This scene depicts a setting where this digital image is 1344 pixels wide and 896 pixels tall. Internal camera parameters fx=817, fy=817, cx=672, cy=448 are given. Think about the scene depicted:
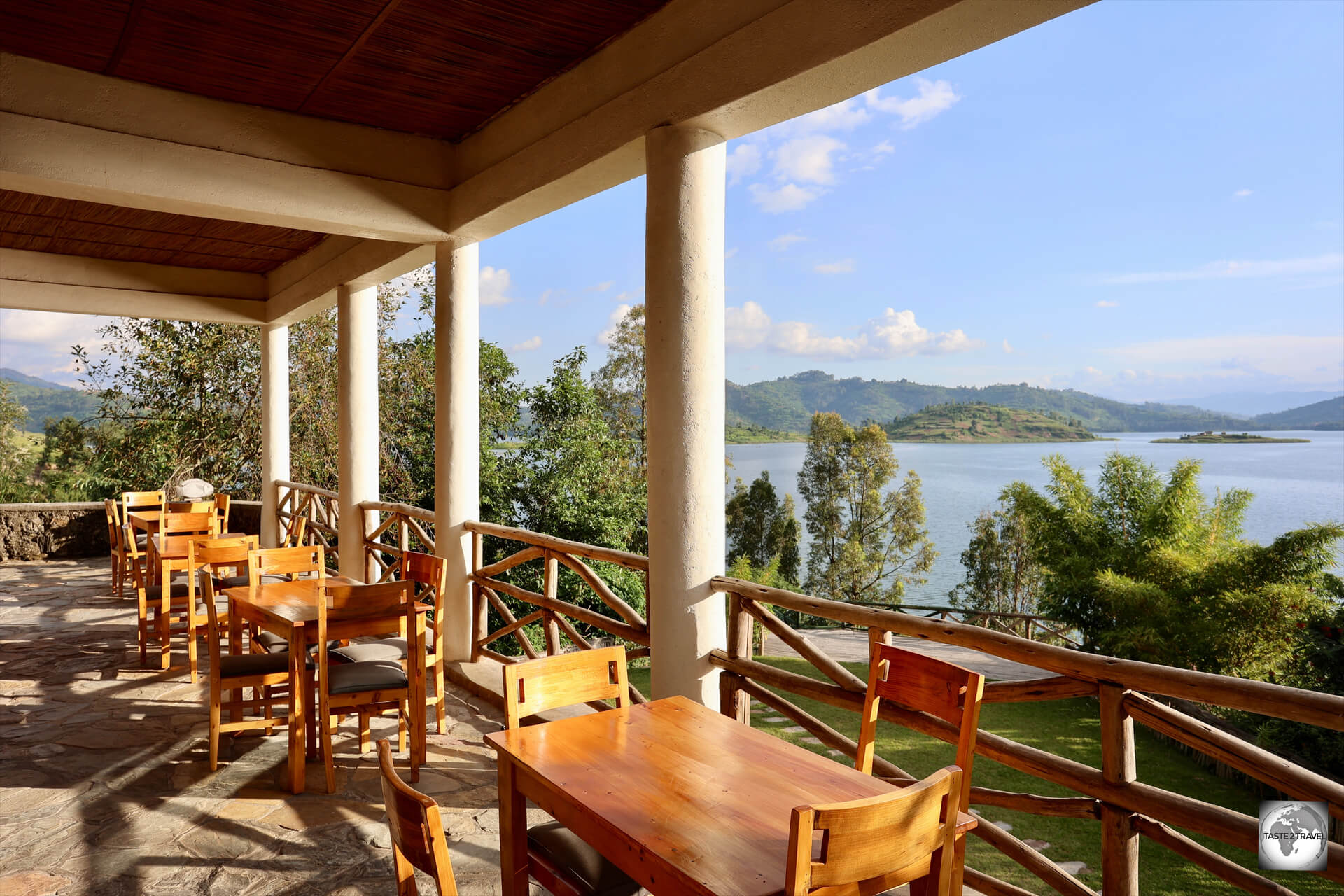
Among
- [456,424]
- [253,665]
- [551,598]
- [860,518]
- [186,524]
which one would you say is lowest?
[860,518]

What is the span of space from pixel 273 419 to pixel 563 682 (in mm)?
7429

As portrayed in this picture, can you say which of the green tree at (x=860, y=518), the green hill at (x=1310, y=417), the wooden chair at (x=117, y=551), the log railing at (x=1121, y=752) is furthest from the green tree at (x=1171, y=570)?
the green hill at (x=1310, y=417)

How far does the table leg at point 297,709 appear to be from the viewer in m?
3.40

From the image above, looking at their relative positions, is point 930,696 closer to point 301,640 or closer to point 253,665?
point 301,640

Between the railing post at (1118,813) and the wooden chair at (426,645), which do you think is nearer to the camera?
the railing post at (1118,813)

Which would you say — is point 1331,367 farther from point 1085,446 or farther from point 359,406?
point 359,406

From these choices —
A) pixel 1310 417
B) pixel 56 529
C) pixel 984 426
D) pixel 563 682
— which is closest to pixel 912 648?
pixel 563 682

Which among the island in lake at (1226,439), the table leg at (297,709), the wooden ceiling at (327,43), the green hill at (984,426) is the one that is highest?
the wooden ceiling at (327,43)

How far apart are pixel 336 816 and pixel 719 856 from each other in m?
2.26

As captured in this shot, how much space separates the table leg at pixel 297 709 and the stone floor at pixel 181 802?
0.08 m

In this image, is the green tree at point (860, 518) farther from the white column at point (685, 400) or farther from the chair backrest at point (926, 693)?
the chair backrest at point (926, 693)

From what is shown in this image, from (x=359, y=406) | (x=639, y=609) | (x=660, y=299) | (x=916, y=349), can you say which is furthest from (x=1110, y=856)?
(x=916, y=349)

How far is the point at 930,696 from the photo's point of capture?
2.21m

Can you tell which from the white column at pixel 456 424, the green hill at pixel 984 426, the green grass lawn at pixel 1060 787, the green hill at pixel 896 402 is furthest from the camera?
the green hill at pixel 984 426
